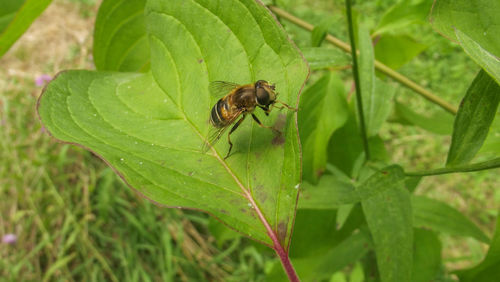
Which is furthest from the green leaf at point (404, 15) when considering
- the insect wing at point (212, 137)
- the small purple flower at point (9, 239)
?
the small purple flower at point (9, 239)

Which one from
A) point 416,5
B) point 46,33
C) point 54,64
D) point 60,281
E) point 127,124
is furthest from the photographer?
point 46,33

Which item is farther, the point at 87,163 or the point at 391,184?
the point at 87,163

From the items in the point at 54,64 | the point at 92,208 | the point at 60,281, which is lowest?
the point at 60,281

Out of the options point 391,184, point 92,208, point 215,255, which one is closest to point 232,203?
point 391,184

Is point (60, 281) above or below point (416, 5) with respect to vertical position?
below

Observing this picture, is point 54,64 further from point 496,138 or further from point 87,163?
point 496,138

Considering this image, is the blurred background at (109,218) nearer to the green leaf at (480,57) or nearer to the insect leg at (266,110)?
the insect leg at (266,110)

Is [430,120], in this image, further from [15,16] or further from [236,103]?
[15,16]
